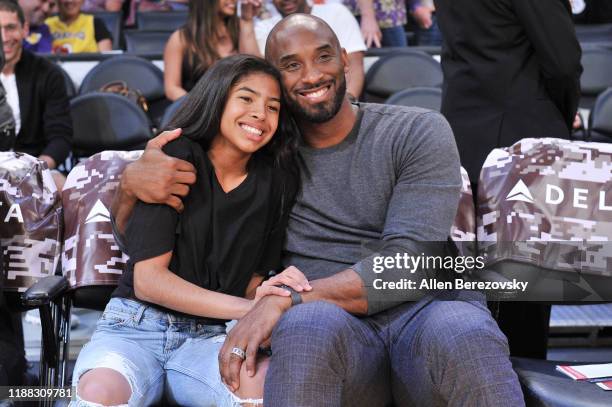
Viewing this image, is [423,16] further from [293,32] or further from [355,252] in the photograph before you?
[355,252]

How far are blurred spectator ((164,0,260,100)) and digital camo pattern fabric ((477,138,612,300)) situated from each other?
237cm

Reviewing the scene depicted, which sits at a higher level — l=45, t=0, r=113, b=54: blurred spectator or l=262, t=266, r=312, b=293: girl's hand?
l=262, t=266, r=312, b=293: girl's hand

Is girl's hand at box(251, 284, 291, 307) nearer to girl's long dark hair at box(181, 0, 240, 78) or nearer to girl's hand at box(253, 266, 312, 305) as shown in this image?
girl's hand at box(253, 266, 312, 305)

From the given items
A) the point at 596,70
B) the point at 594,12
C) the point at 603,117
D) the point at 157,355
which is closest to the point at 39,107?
the point at 157,355

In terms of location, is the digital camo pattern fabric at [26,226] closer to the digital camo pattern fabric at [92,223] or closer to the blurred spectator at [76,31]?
the digital camo pattern fabric at [92,223]

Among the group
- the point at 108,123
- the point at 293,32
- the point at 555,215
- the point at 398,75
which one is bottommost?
the point at 108,123

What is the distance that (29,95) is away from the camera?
4332 mm

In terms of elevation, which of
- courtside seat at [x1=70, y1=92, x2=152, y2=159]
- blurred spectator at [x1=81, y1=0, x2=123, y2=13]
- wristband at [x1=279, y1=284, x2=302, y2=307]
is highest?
wristband at [x1=279, y1=284, x2=302, y2=307]

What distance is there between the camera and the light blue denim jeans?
220 centimetres

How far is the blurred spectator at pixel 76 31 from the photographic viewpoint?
5.92m

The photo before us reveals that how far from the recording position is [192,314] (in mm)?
2363

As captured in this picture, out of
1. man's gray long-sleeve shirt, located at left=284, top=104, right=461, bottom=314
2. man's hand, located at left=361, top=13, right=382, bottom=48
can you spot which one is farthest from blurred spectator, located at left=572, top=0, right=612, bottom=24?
man's gray long-sleeve shirt, located at left=284, top=104, right=461, bottom=314

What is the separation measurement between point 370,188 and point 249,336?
59 centimetres

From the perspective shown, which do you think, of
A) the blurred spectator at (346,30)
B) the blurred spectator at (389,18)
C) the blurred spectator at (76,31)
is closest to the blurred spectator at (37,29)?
the blurred spectator at (76,31)
